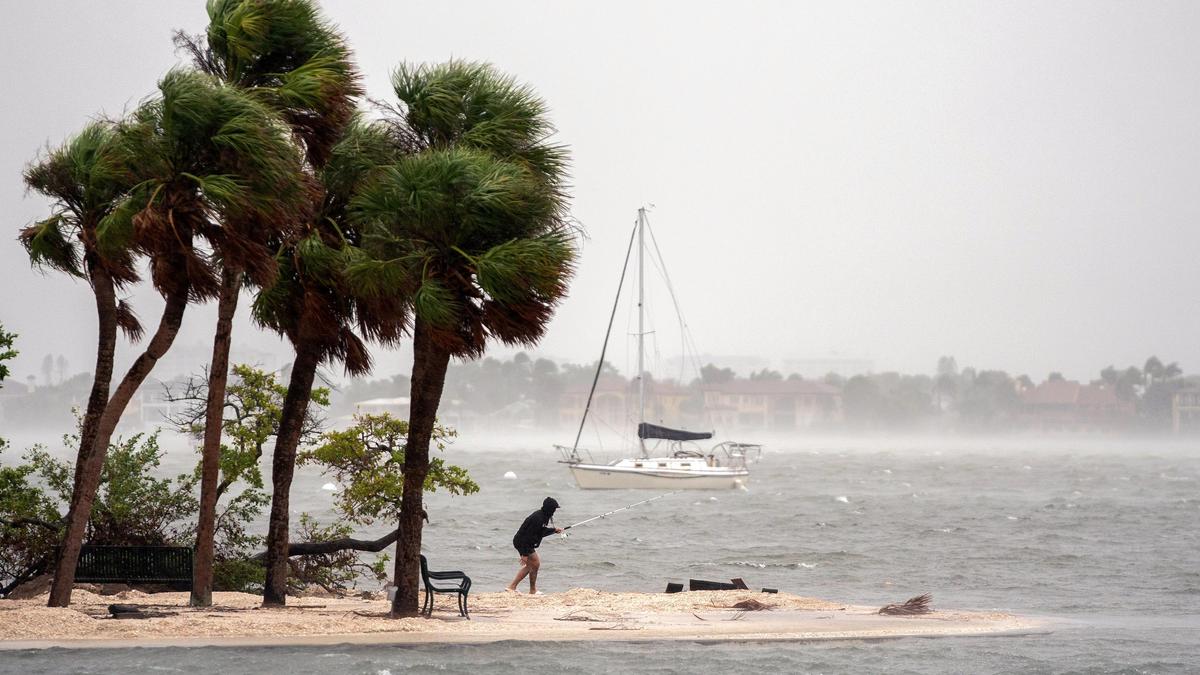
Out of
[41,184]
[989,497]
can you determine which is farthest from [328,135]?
[989,497]

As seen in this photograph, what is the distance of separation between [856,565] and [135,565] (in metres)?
26.0

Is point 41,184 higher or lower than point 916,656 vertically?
higher

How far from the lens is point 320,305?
68.9ft

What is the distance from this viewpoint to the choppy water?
18.7 metres

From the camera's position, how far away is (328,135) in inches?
845

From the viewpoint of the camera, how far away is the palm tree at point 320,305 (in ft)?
68.9

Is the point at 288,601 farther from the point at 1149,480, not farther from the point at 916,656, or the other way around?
the point at 1149,480

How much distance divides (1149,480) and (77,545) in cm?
12035

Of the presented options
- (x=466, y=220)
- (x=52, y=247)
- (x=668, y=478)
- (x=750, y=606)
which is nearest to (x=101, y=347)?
(x=52, y=247)

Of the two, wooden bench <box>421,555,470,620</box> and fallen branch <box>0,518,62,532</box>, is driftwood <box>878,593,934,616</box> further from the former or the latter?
fallen branch <box>0,518,62,532</box>

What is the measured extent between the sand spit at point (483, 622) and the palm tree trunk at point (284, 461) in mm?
499

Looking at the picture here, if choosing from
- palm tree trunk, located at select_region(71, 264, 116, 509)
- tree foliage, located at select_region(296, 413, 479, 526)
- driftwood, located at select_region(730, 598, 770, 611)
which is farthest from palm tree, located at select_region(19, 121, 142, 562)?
driftwood, located at select_region(730, 598, 770, 611)

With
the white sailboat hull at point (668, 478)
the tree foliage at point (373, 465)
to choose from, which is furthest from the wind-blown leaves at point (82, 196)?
the white sailboat hull at point (668, 478)

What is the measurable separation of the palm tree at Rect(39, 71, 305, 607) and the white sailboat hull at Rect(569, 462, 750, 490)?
6345 cm
